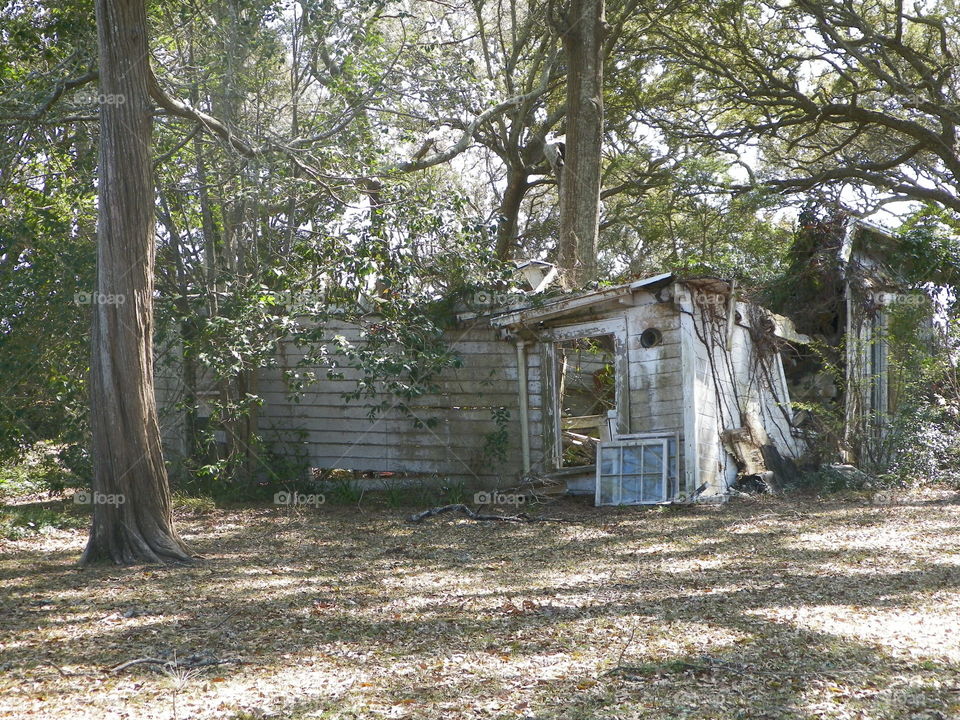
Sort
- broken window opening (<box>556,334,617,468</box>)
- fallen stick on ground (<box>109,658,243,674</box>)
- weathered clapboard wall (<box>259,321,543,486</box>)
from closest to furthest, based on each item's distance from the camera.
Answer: fallen stick on ground (<box>109,658,243,674</box>), weathered clapboard wall (<box>259,321,543,486</box>), broken window opening (<box>556,334,617,468</box>)

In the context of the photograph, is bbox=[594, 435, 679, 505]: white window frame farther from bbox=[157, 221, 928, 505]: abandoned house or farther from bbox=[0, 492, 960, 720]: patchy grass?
bbox=[0, 492, 960, 720]: patchy grass

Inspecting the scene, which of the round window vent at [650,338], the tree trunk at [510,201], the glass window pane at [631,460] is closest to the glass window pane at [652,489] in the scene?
the glass window pane at [631,460]

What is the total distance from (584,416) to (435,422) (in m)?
2.97

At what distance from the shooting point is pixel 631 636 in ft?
15.8

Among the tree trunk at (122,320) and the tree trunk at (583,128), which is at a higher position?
the tree trunk at (583,128)

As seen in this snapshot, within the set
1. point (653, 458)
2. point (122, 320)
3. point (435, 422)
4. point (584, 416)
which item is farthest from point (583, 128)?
point (122, 320)

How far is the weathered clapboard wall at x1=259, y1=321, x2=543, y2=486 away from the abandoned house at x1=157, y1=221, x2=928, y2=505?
19 mm

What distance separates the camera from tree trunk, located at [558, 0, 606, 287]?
48.1ft

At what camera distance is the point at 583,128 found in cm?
Result: 1477

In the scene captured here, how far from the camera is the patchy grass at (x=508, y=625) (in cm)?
388

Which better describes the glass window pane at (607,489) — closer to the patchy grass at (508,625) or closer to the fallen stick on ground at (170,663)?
the patchy grass at (508,625)

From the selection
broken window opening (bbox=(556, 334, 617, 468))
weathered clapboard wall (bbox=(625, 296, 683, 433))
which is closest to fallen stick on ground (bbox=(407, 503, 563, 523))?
weathered clapboard wall (bbox=(625, 296, 683, 433))

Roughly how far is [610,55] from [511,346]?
8.91 meters

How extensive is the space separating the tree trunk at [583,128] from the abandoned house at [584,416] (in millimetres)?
1857
